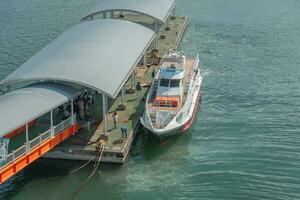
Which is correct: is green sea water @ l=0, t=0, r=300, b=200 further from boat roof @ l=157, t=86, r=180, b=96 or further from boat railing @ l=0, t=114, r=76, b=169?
boat roof @ l=157, t=86, r=180, b=96

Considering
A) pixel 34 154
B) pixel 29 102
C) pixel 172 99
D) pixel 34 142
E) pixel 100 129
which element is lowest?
pixel 100 129

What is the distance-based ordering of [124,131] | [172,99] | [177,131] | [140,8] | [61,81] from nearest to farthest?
[61,81]
[124,131]
[177,131]
[172,99]
[140,8]

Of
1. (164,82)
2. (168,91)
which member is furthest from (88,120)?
(164,82)

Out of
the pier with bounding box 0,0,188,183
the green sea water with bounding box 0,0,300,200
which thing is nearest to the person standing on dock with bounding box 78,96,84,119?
the pier with bounding box 0,0,188,183

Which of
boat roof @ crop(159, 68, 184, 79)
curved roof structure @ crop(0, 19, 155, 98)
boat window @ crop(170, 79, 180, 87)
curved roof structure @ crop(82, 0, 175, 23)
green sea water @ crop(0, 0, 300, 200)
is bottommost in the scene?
green sea water @ crop(0, 0, 300, 200)

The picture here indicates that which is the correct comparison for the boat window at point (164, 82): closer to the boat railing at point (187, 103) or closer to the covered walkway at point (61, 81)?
the boat railing at point (187, 103)

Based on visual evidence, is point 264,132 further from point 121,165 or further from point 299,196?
point 121,165

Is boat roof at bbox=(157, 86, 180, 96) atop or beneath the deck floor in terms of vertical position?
atop

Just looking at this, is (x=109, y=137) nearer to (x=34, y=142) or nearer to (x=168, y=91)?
(x=34, y=142)

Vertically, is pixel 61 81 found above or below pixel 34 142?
above
